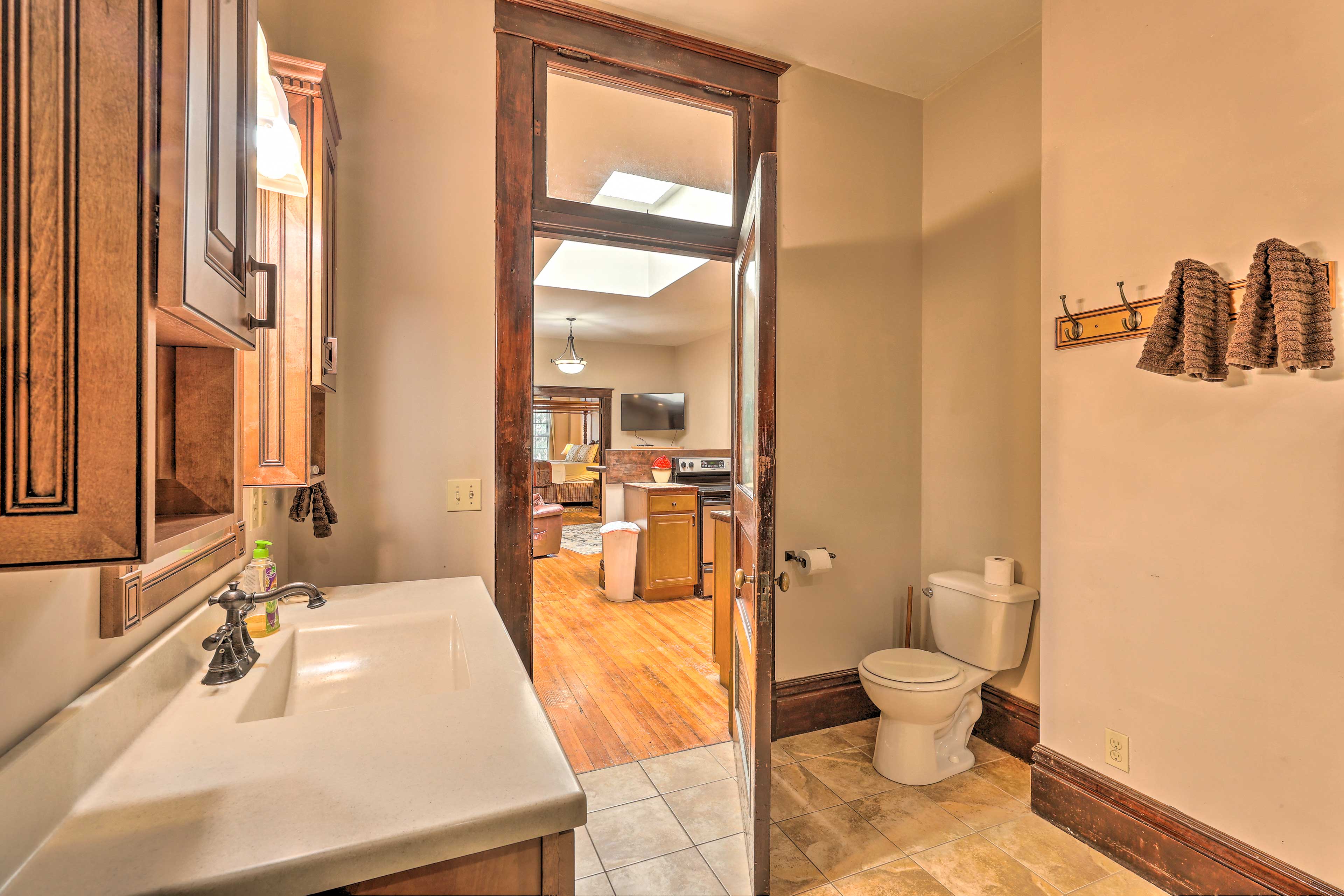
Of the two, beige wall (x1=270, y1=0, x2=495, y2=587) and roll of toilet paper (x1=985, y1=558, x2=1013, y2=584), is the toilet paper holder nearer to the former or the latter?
roll of toilet paper (x1=985, y1=558, x2=1013, y2=584)

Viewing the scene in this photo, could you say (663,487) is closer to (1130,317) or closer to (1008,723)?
(1008,723)

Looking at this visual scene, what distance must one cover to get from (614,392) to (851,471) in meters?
6.11

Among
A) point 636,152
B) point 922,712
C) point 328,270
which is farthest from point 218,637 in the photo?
point 636,152

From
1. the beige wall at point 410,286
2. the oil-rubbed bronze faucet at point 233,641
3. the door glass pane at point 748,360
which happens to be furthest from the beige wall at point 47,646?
the door glass pane at point 748,360

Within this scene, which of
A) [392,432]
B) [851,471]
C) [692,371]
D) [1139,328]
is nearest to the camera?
[1139,328]

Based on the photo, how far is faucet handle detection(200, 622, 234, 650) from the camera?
1.05 m

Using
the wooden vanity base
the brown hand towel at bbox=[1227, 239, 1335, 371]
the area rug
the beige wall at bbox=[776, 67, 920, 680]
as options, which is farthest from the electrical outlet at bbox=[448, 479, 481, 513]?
the area rug

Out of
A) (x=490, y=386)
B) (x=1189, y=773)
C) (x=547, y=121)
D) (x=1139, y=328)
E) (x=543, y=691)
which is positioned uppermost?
(x=547, y=121)

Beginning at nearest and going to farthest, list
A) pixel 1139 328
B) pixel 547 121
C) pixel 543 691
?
1. pixel 1139 328
2. pixel 547 121
3. pixel 543 691

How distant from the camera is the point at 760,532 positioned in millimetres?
1700

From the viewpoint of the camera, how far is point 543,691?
2986 millimetres

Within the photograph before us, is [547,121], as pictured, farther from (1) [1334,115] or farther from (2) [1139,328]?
(1) [1334,115]

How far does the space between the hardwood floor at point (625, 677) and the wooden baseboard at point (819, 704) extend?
0.26 metres

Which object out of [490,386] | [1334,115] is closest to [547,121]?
[490,386]
